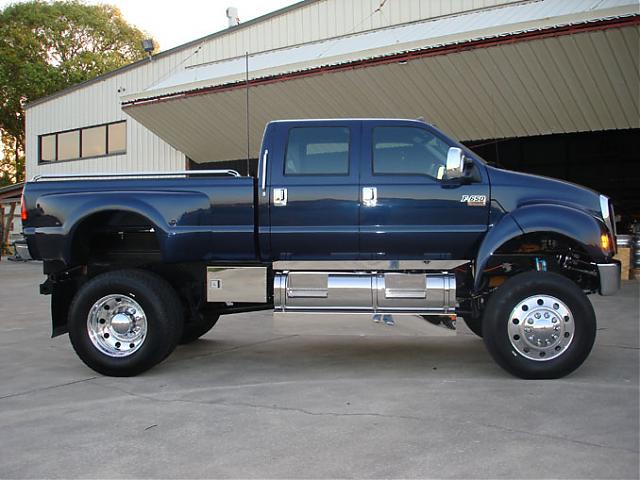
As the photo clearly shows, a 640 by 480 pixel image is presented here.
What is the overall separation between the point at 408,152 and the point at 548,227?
1351 mm

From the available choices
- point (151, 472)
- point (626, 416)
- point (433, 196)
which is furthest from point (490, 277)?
point (151, 472)

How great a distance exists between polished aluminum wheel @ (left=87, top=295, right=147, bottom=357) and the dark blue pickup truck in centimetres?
1

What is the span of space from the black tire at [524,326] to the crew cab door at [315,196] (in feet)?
4.35

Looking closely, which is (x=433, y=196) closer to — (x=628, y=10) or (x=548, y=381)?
(x=548, y=381)

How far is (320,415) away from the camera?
14.8ft

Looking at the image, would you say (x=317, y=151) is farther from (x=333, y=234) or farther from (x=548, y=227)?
(x=548, y=227)

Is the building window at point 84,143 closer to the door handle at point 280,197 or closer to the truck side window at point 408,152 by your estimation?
the door handle at point 280,197

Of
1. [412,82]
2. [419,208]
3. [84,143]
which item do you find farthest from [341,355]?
[84,143]

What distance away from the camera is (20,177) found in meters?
46.8

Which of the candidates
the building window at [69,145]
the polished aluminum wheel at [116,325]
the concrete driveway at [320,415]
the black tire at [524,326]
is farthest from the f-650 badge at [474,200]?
the building window at [69,145]

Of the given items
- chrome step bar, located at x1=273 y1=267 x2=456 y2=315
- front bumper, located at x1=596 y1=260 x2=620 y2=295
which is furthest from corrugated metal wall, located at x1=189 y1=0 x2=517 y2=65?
chrome step bar, located at x1=273 y1=267 x2=456 y2=315

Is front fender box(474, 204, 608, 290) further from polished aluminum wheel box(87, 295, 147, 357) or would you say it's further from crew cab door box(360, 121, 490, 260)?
polished aluminum wheel box(87, 295, 147, 357)

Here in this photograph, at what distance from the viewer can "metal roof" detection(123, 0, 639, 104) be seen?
11.8 metres

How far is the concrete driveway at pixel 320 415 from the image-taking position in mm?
3594
